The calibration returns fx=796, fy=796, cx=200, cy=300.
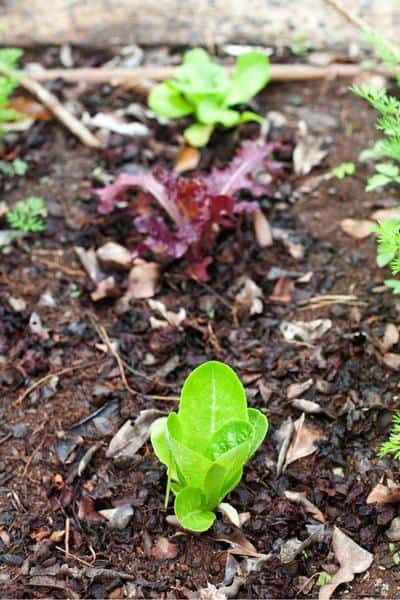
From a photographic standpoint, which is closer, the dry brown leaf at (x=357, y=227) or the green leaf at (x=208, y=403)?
the green leaf at (x=208, y=403)

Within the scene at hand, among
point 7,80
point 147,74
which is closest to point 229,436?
point 7,80

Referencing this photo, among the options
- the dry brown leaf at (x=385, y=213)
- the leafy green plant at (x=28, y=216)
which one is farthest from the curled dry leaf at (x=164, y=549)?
the dry brown leaf at (x=385, y=213)

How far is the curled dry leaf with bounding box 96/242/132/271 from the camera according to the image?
9.51 feet

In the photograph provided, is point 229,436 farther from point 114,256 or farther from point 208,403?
point 114,256

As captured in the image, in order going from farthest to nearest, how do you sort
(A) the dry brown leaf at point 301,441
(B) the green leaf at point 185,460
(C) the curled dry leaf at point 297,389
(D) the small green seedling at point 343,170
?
(D) the small green seedling at point 343,170
(C) the curled dry leaf at point 297,389
(A) the dry brown leaf at point 301,441
(B) the green leaf at point 185,460

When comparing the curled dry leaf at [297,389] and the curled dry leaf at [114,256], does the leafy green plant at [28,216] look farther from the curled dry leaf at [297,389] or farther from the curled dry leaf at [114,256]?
the curled dry leaf at [297,389]

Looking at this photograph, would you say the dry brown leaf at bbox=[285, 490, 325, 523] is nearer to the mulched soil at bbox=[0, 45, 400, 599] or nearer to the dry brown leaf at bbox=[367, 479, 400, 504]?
the mulched soil at bbox=[0, 45, 400, 599]

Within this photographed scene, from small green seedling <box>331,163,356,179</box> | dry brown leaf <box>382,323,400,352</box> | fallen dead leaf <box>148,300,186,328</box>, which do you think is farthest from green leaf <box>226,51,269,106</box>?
dry brown leaf <box>382,323,400,352</box>

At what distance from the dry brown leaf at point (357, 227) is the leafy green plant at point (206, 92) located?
23.5 inches

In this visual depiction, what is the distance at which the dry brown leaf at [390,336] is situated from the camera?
255 centimetres

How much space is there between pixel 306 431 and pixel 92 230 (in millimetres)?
1185

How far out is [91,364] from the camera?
8.60 ft

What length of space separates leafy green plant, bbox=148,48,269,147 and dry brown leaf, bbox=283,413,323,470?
1.36m

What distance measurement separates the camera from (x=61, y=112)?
3.48 metres
